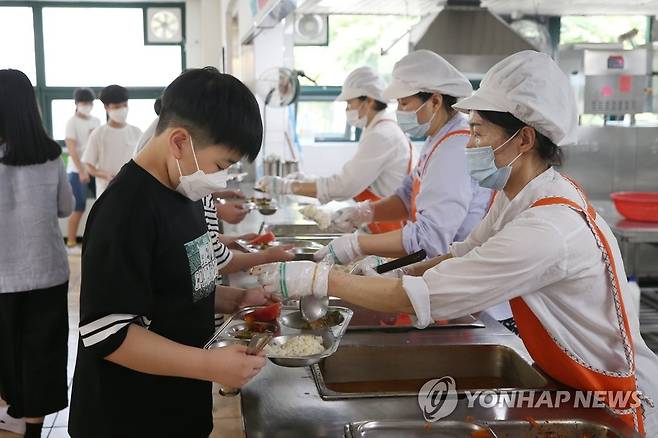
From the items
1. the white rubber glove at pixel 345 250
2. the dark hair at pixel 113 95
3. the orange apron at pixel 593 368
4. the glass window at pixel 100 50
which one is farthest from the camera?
the glass window at pixel 100 50

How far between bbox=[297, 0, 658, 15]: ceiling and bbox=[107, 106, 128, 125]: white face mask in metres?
1.78

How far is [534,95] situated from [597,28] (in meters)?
7.40

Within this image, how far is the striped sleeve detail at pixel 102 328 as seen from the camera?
1211mm

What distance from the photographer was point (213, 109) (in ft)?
4.28

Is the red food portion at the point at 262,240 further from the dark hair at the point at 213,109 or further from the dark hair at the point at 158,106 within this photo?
the dark hair at the point at 213,109

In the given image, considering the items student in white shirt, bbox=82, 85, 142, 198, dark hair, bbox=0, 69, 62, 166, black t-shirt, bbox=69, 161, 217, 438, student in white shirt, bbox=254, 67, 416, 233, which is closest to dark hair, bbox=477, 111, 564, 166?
black t-shirt, bbox=69, 161, 217, 438

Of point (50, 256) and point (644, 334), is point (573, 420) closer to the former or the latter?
point (50, 256)

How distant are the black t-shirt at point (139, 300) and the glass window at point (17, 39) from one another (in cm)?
795

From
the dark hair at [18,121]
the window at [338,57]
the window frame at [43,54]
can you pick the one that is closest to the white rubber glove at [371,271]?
the dark hair at [18,121]

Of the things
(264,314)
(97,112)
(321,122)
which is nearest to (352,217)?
(264,314)

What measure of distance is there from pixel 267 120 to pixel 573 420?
557 cm

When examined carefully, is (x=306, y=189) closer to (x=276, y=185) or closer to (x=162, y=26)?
(x=276, y=185)

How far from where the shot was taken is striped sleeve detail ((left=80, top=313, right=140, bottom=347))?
3.97ft

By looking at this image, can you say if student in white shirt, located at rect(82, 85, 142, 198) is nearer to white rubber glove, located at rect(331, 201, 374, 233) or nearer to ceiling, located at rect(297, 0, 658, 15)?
ceiling, located at rect(297, 0, 658, 15)
